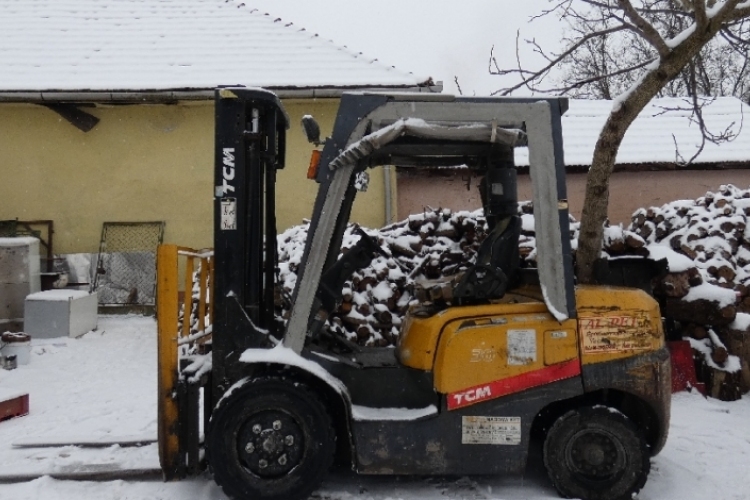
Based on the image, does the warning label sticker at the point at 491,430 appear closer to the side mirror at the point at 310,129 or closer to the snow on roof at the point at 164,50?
the side mirror at the point at 310,129

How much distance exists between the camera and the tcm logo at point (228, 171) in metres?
4.28

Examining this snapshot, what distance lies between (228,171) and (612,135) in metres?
4.35

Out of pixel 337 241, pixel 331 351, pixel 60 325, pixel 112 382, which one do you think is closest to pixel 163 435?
pixel 331 351

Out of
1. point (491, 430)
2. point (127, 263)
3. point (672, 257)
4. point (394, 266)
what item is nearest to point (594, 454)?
point (491, 430)

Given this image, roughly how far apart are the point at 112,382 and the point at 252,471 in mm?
4234

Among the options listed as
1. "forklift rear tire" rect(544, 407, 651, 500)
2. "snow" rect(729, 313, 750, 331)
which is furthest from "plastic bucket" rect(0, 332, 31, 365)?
"snow" rect(729, 313, 750, 331)

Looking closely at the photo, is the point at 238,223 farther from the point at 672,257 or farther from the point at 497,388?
the point at 672,257

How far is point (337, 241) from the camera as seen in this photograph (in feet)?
14.3

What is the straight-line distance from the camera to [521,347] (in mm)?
4012

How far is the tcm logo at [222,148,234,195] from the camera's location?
14.0ft

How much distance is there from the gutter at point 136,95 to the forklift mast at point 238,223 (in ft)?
24.5

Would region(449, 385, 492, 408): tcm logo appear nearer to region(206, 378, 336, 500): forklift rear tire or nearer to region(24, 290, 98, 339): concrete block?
region(206, 378, 336, 500): forklift rear tire

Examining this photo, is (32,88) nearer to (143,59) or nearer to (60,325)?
(143,59)

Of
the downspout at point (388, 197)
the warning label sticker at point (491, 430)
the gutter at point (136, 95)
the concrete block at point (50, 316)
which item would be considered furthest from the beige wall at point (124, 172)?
the warning label sticker at point (491, 430)
